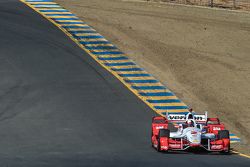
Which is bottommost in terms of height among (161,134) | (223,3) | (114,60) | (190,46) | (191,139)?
(191,139)

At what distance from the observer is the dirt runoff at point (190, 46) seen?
42309mm

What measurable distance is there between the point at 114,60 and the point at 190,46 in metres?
6.93

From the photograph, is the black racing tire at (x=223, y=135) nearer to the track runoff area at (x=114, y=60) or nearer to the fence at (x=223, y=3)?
the track runoff area at (x=114, y=60)

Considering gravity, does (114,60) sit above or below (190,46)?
below

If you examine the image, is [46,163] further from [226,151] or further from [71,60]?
[71,60]

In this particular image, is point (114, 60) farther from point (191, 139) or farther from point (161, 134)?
point (191, 139)

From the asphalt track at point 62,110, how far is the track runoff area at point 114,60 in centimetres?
61

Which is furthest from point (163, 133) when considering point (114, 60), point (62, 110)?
point (114, 60)

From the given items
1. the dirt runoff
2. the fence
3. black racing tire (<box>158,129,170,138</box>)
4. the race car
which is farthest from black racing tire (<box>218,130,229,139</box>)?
the fence

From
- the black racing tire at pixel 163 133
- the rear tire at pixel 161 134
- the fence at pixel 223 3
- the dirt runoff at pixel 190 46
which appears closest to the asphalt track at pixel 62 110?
the rear tire at pixel 161 134

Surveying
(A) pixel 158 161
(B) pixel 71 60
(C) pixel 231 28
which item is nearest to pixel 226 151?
(A) pixel 158 161

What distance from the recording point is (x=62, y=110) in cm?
3775

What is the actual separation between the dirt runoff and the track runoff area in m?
0.68

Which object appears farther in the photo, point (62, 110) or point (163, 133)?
point (62, 110)
